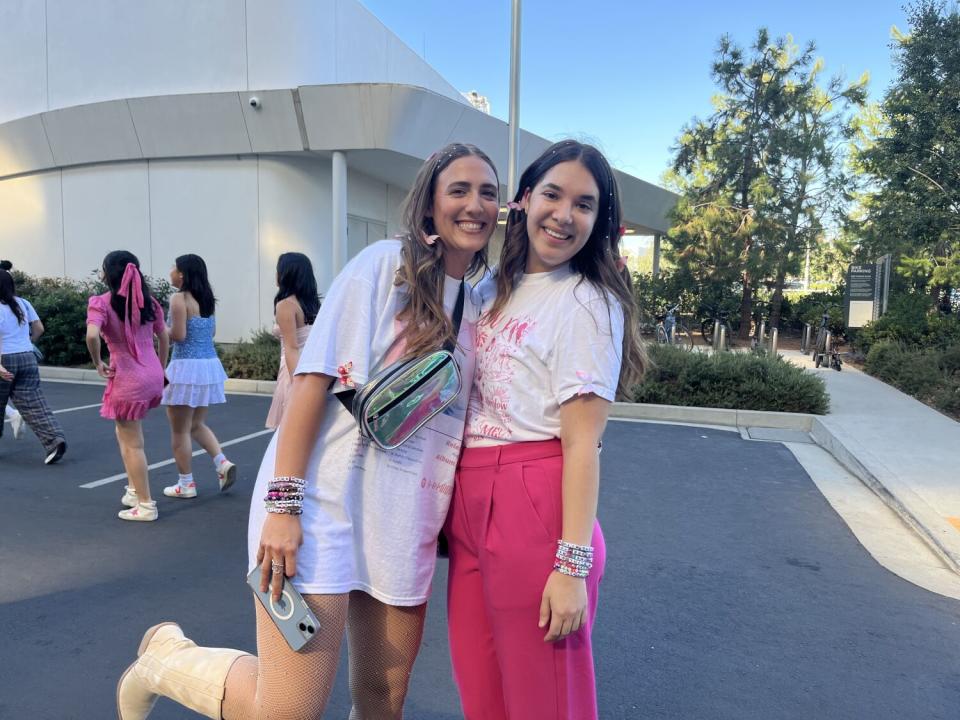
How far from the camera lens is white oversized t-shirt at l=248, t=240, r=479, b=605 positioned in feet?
5.30

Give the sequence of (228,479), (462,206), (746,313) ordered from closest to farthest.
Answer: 1. (462,206)
2. (228,479)
3. (746,313)

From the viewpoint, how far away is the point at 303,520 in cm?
161

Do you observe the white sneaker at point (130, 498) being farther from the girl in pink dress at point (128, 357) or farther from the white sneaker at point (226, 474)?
the white sneaker at point (226, 474)

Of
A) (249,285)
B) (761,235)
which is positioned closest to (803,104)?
(761,235)

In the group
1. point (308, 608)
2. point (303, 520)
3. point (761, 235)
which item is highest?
point (761, 235)

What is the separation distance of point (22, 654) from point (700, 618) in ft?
10.5

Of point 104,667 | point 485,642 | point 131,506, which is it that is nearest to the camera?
point 485,642

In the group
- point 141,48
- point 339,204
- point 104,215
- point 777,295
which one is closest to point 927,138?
point 777,295

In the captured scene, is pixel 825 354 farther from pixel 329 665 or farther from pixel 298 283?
pixel 329 665

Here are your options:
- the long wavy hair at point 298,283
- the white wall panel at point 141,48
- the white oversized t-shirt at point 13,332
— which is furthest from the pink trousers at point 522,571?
the white wall panel at point 141,48

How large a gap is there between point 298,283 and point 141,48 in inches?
563

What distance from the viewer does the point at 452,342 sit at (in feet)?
5.62

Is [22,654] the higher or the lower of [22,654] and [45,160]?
the lower

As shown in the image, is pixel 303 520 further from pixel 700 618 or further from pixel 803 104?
pixel 803 104
